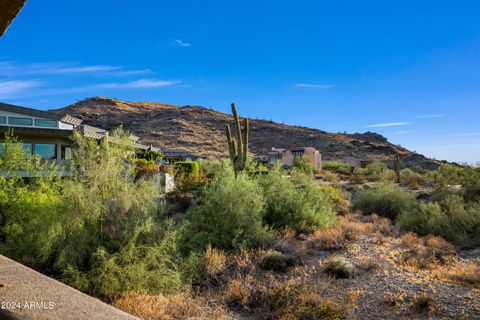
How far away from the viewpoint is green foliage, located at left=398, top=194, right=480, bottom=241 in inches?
500

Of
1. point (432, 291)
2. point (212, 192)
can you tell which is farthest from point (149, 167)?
point (432, 291)

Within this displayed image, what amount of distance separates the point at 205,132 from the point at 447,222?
222ft

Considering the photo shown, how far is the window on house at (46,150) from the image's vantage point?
22.8 meters

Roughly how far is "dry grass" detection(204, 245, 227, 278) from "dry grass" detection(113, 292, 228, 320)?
1368 mm

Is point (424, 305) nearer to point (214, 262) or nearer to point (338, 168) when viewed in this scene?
point (214, 262)

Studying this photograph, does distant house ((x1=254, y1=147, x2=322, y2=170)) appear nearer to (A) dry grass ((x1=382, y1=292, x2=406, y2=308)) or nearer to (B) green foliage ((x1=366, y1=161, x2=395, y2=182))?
(B) green foliage ((x1=366, y1=161, x2=395, y2=182))

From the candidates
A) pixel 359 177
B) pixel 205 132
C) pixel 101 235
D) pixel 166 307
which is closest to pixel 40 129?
pixel 101 235

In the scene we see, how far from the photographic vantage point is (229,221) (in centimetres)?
1054

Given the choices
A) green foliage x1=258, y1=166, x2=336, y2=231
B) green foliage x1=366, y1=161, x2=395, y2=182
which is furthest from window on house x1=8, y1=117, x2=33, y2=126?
green foliage x1=366, y1=161, x2=395, y2=182

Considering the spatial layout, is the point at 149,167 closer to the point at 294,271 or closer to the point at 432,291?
the point at 294,271

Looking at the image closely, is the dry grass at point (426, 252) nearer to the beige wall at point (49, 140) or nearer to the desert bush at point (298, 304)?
the desert bush at point (298, 304)

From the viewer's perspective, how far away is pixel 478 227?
12602mm

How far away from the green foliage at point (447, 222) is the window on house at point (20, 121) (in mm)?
21708

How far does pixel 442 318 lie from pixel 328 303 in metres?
1.82
